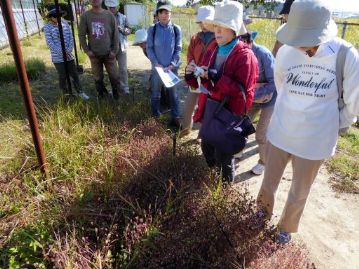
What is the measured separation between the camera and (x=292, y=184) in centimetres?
234

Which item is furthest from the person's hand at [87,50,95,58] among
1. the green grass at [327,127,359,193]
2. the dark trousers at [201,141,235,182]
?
the green grass at [327,127,359,193]

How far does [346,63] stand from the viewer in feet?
6.12

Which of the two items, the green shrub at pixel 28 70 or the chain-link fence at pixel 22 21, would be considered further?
the chain-link fence at pixel 22 21

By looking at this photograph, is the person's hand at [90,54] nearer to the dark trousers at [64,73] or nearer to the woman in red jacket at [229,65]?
the dark trousers at [64,73]

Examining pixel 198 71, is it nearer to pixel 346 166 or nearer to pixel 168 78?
pixel 168 78

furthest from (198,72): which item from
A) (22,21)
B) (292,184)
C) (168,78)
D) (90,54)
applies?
(22,21)

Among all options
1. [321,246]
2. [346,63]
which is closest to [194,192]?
[321,246]

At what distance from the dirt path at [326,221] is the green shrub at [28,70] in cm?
579

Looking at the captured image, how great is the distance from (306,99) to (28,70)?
23.7ft

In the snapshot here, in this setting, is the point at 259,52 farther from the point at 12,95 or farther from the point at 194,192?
the point at 12,95

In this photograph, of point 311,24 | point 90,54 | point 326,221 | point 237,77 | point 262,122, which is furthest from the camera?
point 90,54

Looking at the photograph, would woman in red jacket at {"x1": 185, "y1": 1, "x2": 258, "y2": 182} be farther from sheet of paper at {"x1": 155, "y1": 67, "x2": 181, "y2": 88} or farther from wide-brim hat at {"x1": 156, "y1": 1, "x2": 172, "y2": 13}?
wide-brim hat at {"x1": 156, "y1": 1, "x2": 172, "y2": 13}

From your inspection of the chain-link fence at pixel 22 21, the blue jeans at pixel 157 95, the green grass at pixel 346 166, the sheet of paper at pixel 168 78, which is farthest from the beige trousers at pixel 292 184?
the chain-link fence at pixel 22 21

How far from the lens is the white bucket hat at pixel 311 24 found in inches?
71.2
